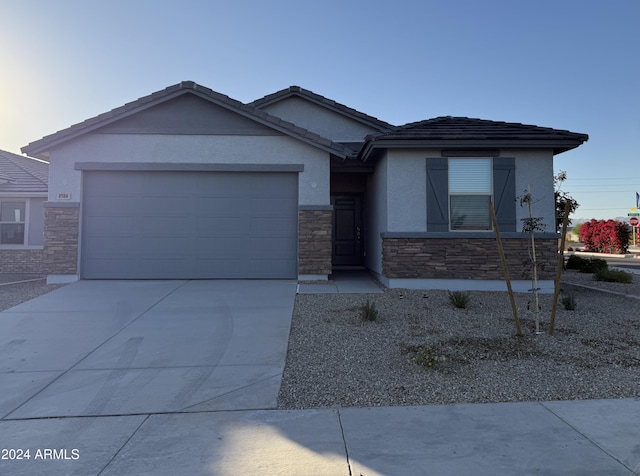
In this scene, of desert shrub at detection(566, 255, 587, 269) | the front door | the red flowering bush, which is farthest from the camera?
the red flowering bush

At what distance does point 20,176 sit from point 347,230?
12336mm

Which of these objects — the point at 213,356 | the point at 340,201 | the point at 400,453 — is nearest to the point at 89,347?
the point at 213,356

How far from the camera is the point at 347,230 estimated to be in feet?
46.7

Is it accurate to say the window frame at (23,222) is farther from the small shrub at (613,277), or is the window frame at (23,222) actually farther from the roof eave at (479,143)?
the small shrub at (613,277)

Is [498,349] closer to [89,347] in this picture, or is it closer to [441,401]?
[441,401]

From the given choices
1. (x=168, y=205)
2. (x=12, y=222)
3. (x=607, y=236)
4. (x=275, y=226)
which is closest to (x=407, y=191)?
(x=275, y=226)

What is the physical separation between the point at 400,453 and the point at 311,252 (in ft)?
23.9

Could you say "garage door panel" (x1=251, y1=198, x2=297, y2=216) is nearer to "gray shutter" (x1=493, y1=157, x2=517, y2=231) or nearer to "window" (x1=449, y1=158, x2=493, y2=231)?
"window" (x1=449, y1=158, x2=493, y2=231)

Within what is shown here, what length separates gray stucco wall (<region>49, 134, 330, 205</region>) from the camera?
9.91 metres

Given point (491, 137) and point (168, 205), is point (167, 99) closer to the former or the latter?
point (168, 205)

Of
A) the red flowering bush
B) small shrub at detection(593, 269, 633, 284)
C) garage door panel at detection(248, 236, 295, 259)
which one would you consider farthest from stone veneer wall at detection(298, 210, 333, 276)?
the red flowering bush

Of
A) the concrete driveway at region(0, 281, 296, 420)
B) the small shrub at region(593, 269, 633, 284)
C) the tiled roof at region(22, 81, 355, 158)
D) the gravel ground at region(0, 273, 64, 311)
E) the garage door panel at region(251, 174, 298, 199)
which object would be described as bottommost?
the concrete driveway at region(0, 281, 296, 420)

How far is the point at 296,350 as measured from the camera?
5.30 metres

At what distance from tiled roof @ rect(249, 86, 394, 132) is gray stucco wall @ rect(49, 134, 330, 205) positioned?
4.32m
